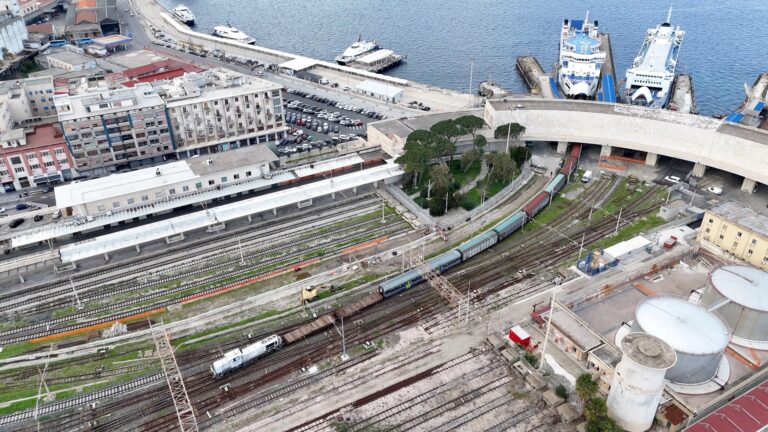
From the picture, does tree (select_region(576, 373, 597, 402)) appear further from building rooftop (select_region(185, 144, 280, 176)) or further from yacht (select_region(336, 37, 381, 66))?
yacht (select_region(336, 37, 381, 66))

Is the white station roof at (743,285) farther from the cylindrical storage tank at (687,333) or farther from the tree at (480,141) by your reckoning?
the tree at (480,141)

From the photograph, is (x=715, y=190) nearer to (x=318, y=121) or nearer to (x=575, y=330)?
(x=575, y=330)

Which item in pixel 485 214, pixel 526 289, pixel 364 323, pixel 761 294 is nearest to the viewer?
pixel 761 294

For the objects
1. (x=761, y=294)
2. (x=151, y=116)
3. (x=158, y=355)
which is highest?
(x=151, y=116)

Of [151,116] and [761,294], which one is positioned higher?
[151,116]

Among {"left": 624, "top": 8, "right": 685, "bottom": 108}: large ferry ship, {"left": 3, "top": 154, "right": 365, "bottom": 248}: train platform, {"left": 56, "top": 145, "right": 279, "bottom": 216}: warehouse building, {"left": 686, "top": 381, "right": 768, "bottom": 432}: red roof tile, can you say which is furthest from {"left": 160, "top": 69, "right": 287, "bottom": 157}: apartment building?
{"left": 686, "top": 381, "right": 768, "bottom": 432}: red roof tile

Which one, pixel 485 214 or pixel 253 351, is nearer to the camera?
pixel 253 351

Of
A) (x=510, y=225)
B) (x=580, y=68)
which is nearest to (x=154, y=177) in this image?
(x=510, y=225)

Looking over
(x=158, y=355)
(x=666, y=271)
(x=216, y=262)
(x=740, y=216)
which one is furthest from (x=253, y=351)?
(x=740, y=216)

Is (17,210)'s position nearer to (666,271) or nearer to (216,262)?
(216,262)
